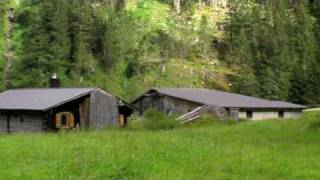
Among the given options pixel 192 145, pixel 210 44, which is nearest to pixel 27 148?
pixel 192 145

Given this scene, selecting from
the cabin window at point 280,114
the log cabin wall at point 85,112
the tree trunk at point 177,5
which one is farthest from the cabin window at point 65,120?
the tree trunk at point 177,5

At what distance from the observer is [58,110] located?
48844 mm

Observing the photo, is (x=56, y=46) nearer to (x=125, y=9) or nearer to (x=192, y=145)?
(x=125, y=9)

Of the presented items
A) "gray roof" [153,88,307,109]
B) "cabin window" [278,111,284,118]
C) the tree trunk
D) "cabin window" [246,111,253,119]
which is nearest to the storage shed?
"gray roof" [153,88,307,109]

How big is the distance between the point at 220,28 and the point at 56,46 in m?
56.1

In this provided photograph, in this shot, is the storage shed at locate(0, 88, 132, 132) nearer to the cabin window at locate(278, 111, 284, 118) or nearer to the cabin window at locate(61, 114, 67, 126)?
the cabin window at locate(61, 114, 67, 126)

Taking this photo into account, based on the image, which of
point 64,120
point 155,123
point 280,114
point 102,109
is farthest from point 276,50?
point 64,120

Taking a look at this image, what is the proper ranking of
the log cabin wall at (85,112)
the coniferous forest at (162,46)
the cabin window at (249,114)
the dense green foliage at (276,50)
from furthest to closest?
the dense green foliage at (276,50), the coniferous forest at (162,46), the cabin window at (249,114), the log cabin wall at (85,112)

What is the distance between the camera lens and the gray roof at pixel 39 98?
156 feet

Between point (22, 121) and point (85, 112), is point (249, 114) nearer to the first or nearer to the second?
point (85, 112)

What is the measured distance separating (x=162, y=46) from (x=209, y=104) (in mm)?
60078

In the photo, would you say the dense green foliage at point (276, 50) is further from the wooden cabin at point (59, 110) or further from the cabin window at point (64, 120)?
the cabin window at point (64, 120)

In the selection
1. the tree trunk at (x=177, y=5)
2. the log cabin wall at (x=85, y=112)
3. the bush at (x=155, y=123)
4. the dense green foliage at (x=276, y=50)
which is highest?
the tree trunk at (x=177, y=5)

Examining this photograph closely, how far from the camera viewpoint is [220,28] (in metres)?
134
